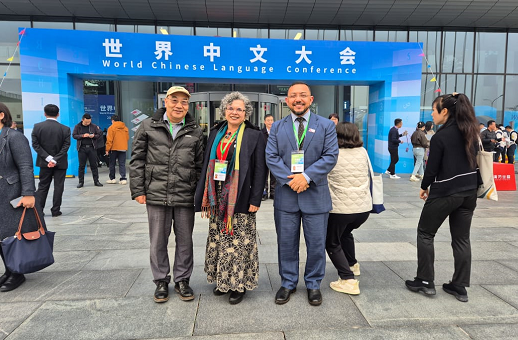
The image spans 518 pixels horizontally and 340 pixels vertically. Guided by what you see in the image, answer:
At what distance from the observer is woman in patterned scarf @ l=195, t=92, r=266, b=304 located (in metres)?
2.72

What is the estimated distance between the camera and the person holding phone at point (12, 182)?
117 inches

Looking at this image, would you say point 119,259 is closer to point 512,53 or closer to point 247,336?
point 247,336

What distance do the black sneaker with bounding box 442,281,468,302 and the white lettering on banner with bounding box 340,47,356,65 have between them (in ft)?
28.4

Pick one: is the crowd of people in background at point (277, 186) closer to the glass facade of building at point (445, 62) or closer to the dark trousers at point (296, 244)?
the dark trousers at point (296, 244)

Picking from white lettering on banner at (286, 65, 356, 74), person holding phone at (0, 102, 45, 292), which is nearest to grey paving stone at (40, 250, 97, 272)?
person holding phone at (0, 102, 45, 292)

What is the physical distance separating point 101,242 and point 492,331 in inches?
168

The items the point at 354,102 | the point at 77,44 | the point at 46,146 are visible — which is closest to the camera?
the point at 46,146

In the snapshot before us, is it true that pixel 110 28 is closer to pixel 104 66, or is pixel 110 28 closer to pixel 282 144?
pixel 104 66

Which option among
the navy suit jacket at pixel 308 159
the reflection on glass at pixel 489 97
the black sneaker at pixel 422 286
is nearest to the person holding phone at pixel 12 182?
the navy suit jacket at pixel 308 159

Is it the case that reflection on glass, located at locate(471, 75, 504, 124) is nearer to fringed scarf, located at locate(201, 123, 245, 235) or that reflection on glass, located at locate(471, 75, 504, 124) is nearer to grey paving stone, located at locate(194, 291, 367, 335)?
grey paving stone, located at locate(194, 291, 367, 335)

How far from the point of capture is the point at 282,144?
2.73 m

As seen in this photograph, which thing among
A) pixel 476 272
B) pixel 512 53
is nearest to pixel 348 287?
pixel 476 272

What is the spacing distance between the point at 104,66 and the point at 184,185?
8395mm

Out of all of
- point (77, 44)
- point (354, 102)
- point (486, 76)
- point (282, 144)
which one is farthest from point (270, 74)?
point (486, 76)
